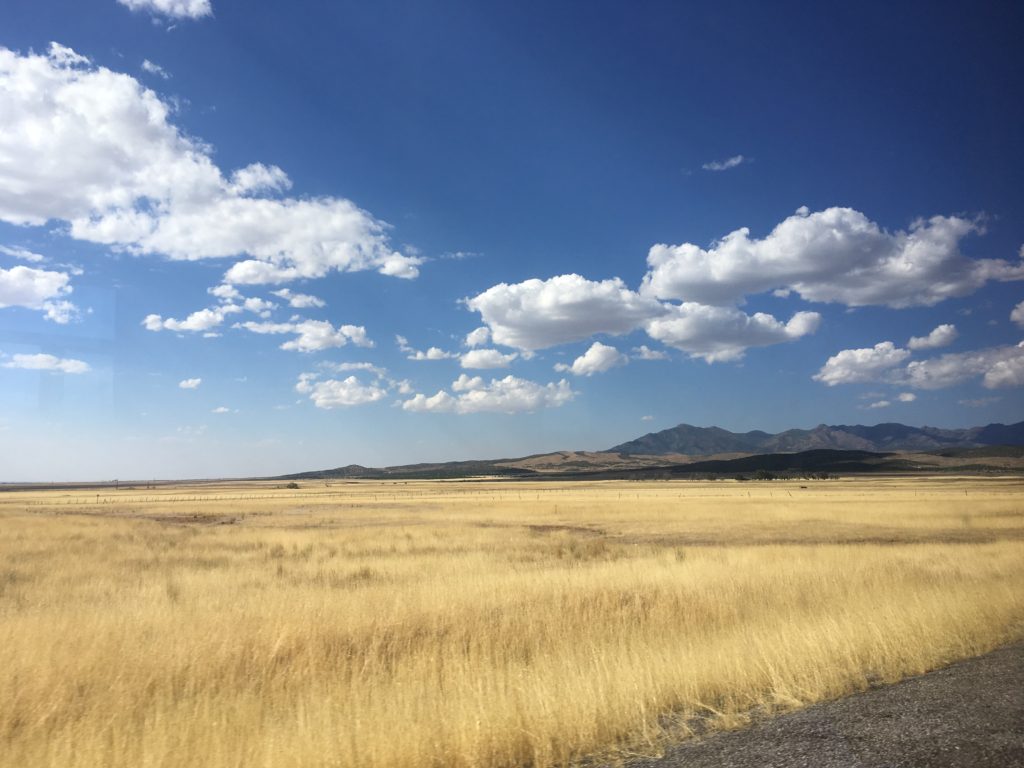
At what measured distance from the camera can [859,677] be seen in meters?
8.43

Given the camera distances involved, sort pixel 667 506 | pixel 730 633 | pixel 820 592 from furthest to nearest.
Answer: pixel 667 506
pixel 820 592
pixel 730 633

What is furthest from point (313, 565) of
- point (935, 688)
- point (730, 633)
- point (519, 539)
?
point (935, 688)

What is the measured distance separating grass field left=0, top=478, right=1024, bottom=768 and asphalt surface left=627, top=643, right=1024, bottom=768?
55cm

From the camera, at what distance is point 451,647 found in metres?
10.7

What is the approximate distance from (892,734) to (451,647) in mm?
6616

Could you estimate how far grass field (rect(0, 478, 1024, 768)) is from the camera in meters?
6.55

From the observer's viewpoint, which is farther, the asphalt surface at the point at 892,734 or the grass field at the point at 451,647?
the grass field at the point at 451,647

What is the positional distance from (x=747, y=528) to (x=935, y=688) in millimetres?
28026

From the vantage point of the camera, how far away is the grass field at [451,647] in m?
6.55

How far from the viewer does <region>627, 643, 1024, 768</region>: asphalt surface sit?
5480mm

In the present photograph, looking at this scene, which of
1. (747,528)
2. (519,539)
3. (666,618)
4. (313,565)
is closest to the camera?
(666,618)

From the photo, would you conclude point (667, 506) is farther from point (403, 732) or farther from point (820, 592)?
point (403, 732)

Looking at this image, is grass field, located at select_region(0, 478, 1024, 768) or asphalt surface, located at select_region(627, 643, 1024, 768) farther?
grass field, located at select_region(0, 478, 1024, 768)

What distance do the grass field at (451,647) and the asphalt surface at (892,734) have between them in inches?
21.7
